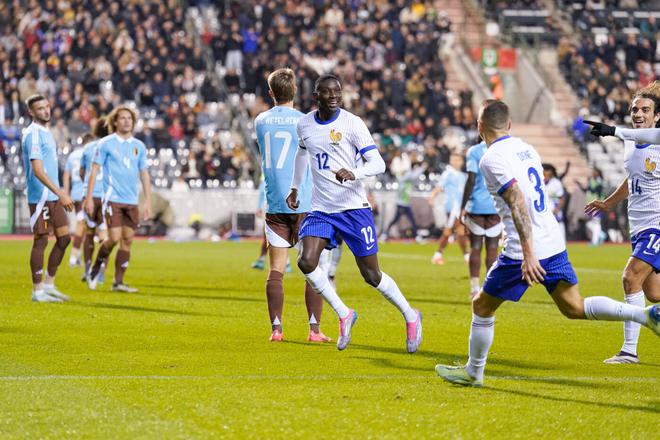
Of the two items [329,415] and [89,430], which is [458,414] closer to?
[329,415]

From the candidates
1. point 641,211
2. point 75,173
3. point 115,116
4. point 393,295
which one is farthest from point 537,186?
point 75,173

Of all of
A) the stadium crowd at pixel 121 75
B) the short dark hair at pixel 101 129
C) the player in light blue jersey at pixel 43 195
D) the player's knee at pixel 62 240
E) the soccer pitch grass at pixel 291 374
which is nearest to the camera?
the soccer pitch grass at pixel 291 374

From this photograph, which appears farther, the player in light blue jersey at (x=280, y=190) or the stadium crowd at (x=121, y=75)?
the stadium crowd at (x=121, y=75)

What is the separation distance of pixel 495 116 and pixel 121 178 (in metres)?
8.47

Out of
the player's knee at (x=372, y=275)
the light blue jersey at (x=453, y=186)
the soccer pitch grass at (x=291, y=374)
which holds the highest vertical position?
the light blue jersey at (x=453, y=186)

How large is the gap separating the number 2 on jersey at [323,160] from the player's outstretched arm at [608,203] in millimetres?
2238

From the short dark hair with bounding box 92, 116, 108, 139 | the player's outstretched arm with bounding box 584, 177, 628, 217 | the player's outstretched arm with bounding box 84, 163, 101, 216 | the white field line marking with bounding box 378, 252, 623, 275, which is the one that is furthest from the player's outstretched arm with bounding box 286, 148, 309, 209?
the white field line marking with bounding box 378, 252, 623, 275

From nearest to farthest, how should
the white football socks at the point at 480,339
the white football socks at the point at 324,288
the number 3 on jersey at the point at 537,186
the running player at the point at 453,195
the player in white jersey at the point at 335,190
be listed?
1. the number 3 on jersey at the point at 537,186
2. the white football socks at the point at 480,339
3. the player in white jersey at the point at 335,190
4. the white football socks at the point at 324,288
5. the running player at the point at 453,195

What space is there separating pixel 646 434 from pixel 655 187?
3493 mm

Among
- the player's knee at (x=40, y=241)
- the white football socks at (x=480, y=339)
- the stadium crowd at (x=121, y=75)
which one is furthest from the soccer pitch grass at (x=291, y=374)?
the stadium crowd at (x=121, y=75)

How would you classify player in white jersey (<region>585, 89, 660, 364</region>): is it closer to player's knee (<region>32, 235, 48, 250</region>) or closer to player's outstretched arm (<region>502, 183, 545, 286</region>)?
player's outstretched arm (<region>502, 183, 545, 286</region>)

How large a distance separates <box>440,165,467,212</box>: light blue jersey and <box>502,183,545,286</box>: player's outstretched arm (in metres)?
14.5

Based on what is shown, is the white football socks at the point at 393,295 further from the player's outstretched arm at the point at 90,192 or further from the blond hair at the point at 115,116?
the blond hair at the point at 115,116

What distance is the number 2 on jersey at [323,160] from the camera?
9.73 metres
